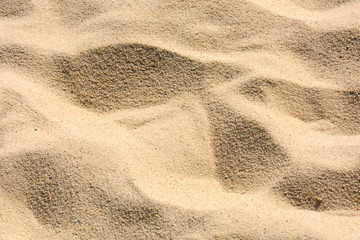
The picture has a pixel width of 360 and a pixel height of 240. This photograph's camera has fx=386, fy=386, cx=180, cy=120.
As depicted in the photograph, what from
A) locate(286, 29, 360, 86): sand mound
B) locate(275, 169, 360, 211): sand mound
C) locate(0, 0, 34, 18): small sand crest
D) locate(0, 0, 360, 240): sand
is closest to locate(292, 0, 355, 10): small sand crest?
locate(0, 0, 360, 240): sand

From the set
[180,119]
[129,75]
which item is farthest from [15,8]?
[180,119]

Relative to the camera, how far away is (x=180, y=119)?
4.42 ft

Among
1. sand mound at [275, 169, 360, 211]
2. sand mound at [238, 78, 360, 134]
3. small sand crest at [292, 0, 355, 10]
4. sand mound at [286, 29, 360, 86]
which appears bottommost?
sand mound at [275, 169, 360, 211]

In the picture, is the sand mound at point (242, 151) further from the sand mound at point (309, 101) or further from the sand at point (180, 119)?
the sand mound at point (309, 101)

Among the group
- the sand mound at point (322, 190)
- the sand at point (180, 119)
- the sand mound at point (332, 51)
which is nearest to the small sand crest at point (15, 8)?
the sand at point (180, 119)

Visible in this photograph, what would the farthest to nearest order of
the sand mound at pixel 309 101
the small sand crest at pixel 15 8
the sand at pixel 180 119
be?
the small sand crest at pixel 15 8 < the sand mound at pixel 309 101 < the sand at pixel 180 119

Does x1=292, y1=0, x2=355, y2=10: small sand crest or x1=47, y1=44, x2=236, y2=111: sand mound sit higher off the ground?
x1=292, y1=0, x2=355, y2=10: small sand crest

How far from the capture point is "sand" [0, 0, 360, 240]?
3.81 ft

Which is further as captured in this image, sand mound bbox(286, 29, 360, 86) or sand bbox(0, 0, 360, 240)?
sand mound bbox(286, 29, 360, 86)

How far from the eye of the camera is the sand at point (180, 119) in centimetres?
116

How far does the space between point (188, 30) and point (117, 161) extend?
60cm

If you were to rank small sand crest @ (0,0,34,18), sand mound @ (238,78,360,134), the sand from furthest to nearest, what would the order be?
1. small sand crest @ (0,0,34,18)
2. sand mound @ (238,78,360,134)
3. the sand

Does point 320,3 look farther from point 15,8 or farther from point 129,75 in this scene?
point 15,8

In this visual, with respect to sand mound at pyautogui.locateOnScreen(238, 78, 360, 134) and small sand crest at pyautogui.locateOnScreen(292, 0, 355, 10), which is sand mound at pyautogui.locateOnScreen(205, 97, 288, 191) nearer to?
sand mound at pyautogui.locateOnScreen(238, 78, 360, 134)
